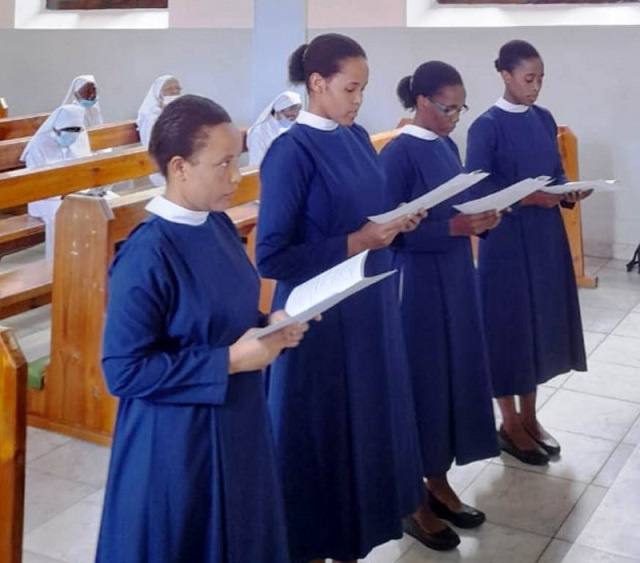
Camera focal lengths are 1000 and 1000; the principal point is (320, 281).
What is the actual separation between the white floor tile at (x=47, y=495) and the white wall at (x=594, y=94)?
4734 millimetres

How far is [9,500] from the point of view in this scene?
181 cm

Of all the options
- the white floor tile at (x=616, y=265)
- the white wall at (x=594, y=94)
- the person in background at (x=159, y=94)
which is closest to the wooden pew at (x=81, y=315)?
the white floor tile at (x=616, y=265)

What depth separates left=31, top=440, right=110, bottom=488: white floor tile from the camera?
3.61 m

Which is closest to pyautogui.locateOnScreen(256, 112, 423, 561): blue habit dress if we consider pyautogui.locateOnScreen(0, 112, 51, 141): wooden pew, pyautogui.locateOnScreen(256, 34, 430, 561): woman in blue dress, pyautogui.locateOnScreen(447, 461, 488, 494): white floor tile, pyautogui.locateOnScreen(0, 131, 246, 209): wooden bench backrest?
pyautogui.locateOnScreen(256, 34, 430, 561): woman in blue dress

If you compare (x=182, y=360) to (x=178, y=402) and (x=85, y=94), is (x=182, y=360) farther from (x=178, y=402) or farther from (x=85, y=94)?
(x=85, y=94)

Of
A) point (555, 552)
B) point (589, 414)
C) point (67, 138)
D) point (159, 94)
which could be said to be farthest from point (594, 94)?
point (555, 552)

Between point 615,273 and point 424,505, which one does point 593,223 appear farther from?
point 424,505

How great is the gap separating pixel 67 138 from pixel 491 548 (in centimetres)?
459

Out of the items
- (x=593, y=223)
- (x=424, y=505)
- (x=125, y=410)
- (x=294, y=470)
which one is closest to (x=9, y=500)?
(x=125, y=410)

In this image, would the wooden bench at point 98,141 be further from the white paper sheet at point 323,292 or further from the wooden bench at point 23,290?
the white paper sheet at point 323,292

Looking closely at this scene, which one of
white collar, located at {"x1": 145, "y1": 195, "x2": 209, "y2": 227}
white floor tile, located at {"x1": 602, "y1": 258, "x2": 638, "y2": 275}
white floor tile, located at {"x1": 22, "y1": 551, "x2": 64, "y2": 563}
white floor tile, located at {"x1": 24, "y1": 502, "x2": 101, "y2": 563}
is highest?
white collar, located at {"x1": 145, "y1": 195, "x2": 209, "y2": 227}

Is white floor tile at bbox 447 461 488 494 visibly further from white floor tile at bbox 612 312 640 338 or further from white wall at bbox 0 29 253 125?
white wall at bbox 0 29 253 125

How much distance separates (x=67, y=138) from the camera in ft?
21.9

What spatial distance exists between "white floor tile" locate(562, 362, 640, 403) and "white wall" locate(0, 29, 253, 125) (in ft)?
15.2
